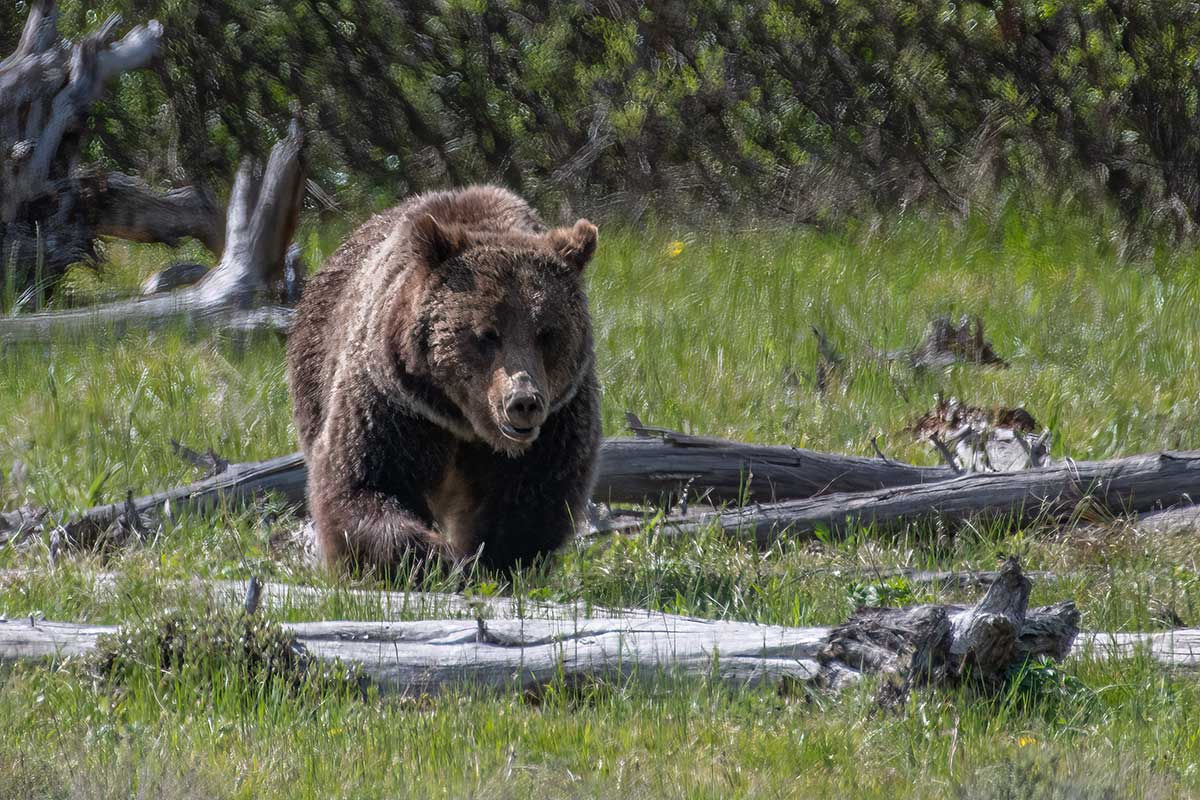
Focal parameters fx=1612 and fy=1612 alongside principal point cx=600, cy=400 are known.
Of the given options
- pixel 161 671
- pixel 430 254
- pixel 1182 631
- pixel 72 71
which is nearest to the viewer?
pixel 161 671

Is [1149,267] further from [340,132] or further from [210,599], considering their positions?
[210,599]

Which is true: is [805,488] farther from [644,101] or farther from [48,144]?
[644,101]

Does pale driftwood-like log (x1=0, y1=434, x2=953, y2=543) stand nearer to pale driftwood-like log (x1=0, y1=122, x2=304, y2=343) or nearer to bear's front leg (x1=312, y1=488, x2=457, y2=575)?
bear's front leg (x1=312, y1=488, x2=457, y2=575)

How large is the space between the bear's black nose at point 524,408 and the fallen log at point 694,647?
1011mm

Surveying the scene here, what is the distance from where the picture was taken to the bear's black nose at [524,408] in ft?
16.1

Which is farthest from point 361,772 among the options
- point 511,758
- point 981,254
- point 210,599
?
point 981,254

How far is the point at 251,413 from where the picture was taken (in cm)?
740

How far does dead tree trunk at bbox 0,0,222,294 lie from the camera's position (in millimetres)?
9375

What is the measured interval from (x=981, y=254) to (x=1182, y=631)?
6.98m

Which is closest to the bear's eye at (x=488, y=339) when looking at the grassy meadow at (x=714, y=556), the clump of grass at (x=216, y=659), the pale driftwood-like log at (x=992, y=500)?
the grassy meadow at (x=714, y=556)

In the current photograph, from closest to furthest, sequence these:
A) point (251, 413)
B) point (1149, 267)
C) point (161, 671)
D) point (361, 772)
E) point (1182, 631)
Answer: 1. point (361, 772)
2. point (161, 671)
3. point (1182, 631)
4. point (251, 413)
5. point (1149, 267)

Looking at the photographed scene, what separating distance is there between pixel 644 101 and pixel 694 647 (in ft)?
27.5

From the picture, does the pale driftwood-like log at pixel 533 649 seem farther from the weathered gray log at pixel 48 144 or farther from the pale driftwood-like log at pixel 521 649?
the weathered gray log at pixel 48 144

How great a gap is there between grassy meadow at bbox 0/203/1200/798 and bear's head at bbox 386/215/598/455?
0.61 m
